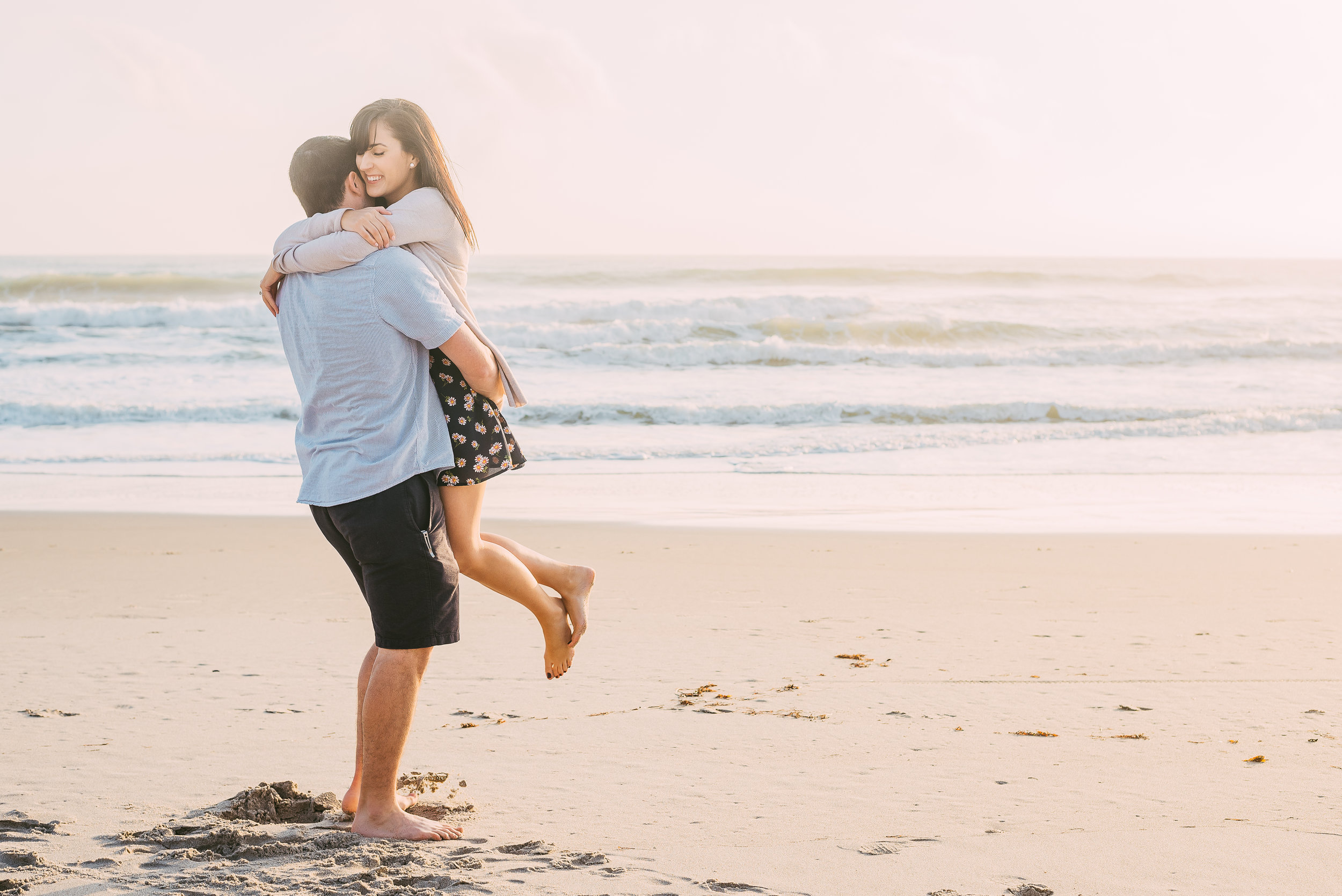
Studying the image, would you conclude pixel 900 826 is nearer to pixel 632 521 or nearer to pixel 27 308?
pixel 632 521

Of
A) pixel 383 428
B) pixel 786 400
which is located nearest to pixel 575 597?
pixel 383 428

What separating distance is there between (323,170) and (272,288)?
0.28 meters

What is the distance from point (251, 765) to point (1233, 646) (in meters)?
3.65

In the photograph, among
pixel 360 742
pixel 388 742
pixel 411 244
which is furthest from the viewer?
pixel 360 742

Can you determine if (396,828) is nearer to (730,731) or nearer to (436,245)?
(730,731)

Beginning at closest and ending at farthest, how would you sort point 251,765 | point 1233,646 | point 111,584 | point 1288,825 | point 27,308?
point 1288,825 → point 251,765 → point 1233,646 → point 111,584 → point 27,308

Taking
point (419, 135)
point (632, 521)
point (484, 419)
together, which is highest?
point (419, 135)

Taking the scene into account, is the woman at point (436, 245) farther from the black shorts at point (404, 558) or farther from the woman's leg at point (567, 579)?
the woman's leg at point (567, 579)

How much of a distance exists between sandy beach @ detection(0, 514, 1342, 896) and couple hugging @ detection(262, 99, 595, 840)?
471mm

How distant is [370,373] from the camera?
241 cm

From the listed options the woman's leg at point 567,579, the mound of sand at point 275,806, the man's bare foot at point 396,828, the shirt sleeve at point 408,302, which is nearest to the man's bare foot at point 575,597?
the woman's leg at point 567,579

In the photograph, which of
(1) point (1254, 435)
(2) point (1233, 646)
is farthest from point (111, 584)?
(1) point (1254, 435)

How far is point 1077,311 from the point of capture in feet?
98.2

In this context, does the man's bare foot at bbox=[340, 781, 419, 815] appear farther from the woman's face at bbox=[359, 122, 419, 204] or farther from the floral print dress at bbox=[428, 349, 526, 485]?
the woman's face at bbox=[359, 122, 419, 204]
